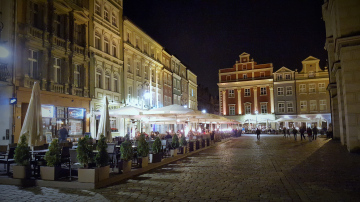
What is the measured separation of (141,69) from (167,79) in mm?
10033

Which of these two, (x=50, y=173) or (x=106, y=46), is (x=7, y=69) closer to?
(x=50, y=173)

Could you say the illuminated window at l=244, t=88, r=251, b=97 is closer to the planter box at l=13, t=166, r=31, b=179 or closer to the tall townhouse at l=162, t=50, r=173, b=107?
the tall townhouse at l=162, t=50, r=173, b=107

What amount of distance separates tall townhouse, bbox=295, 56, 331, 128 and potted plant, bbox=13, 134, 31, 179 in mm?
62067

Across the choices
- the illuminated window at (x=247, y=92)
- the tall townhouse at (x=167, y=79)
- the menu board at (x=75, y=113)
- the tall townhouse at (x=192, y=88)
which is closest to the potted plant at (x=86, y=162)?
the menu board at (x=75, y=113)

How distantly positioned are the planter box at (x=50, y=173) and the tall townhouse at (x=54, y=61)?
10.1 m

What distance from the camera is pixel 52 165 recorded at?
893 centimetres

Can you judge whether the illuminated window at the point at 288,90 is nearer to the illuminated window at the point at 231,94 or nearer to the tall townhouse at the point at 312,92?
the tall townhouse at the point at 312,92

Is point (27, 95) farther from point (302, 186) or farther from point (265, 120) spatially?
point (265, 120)

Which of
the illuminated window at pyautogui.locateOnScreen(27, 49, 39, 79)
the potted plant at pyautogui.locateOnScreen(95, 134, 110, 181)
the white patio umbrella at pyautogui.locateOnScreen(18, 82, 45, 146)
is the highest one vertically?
the illuminated window at pyautogui.locateOnScreen(27, 49, 39, 79)

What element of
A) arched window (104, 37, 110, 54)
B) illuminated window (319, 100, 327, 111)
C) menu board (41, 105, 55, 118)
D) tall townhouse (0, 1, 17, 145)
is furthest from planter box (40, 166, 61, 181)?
illuminated window (319, 100, 327, 111)

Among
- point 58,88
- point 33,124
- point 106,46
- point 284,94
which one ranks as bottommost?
point 33,124

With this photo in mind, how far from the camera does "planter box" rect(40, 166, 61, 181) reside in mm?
8734

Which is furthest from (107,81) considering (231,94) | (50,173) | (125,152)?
(231,94)

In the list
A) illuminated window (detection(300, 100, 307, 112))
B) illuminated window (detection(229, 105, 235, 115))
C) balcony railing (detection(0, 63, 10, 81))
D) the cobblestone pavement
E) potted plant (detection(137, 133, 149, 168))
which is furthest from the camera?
illuminated window (detection(229, 105, 235, 115))
